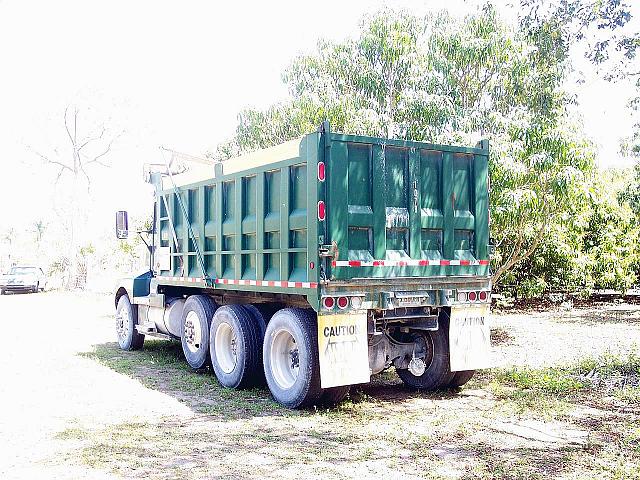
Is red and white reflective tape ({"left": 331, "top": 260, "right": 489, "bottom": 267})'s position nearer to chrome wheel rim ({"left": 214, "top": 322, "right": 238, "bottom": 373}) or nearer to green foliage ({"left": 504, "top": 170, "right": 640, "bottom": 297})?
chrome wheel rim ({"left": 214, "top": 322, "right": 238, "bottom": 373})

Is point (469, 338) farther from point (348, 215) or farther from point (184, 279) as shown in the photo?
point (184, 279)

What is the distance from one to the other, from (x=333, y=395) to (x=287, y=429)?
0.90 meters

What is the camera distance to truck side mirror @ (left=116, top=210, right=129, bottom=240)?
11672 millimetres

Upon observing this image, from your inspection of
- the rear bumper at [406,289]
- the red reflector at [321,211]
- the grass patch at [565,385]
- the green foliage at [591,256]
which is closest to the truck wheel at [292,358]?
the rear bumper at [406,289]

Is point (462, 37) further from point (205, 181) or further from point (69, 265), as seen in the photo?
point (69, 265)

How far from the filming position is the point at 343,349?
705 cm

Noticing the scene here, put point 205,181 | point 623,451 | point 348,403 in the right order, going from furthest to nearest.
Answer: point 205,181 → point 348,403 → point 623,451

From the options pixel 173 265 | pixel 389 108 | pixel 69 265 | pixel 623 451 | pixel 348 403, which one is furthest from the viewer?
pixel 69 265

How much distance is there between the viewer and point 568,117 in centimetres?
1240

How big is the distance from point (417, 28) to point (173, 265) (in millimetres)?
6911

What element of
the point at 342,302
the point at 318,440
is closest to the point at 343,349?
the point at 342,302

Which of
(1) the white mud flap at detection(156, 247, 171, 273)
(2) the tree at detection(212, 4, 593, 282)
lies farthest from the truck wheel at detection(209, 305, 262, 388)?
(2) the tree at detection(212, 4, 593, 282)

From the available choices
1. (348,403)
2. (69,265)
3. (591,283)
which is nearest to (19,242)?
(69,265)

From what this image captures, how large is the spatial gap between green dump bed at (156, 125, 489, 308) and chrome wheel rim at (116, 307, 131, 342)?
396 cm
